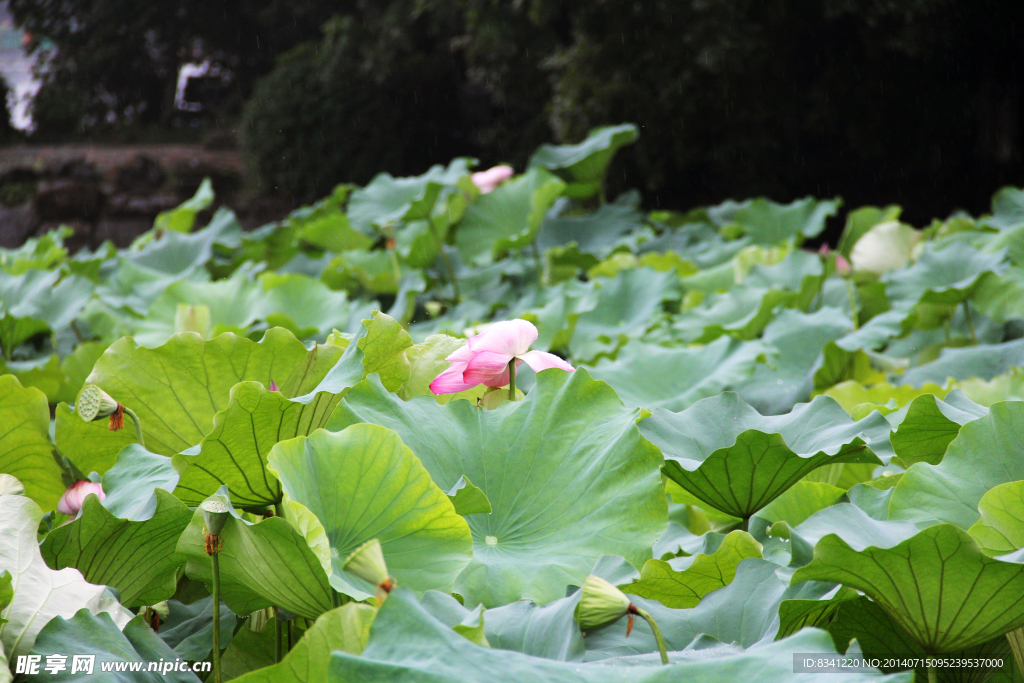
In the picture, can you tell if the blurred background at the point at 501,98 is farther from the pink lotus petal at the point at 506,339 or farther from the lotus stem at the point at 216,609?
the lotus stem at the point at 216,609

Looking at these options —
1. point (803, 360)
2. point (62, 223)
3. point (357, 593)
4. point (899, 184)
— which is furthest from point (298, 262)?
point (62, 223)

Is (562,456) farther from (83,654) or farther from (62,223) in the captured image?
(62,223)

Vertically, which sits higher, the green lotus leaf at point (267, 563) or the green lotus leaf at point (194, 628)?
the green lotus leaf at point (267, 563)

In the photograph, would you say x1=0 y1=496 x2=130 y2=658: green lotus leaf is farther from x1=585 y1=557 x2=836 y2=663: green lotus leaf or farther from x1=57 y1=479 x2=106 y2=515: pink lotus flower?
x1=585 y1=557 x2=836 y2=663: green lotus leaf

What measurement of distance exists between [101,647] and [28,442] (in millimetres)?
342

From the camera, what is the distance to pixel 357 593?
452 mm

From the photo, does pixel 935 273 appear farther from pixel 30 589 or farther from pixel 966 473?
pixel 30 589

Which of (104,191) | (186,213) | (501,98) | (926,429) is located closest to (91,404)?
(926,429)

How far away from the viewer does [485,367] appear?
0.67 metres

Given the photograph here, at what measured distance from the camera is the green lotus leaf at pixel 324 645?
0.40 m

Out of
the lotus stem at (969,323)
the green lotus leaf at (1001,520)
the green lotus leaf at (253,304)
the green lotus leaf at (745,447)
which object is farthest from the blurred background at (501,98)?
the green lotus leaf at (1001,520)

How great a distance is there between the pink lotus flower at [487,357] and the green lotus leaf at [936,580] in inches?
10.9

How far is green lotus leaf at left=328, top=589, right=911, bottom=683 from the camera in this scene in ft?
1.15

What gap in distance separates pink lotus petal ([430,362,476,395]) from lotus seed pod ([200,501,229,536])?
0.24 metres
